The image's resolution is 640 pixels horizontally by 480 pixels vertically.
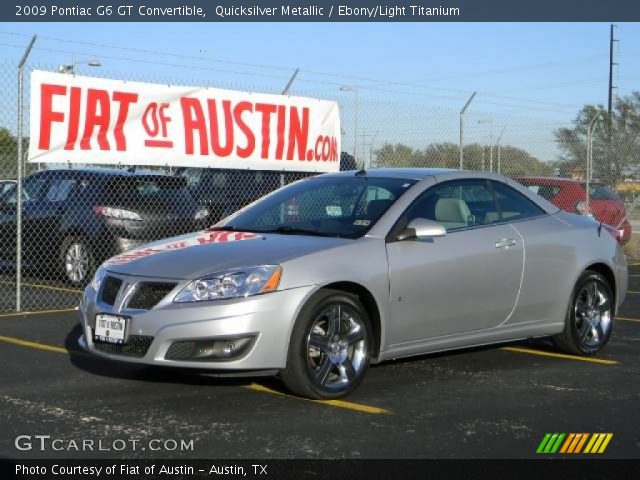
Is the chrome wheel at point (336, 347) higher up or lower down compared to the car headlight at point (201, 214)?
lower down

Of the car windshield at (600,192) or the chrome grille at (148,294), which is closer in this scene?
the chrome grille at (148,294)

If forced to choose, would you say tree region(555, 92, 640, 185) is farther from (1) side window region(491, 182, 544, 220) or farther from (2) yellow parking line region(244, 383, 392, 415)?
(2) yellow parking line region(244, 383, 392, 415)

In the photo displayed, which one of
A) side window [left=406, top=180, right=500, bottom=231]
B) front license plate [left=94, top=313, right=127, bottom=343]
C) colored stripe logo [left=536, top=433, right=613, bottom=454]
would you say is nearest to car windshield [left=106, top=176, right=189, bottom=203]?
side window [left=406, top=180, right=500, bottom=231]

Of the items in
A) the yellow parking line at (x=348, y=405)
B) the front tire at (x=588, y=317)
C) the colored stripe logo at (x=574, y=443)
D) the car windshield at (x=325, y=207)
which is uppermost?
the car windshield at (x=325, y=207)

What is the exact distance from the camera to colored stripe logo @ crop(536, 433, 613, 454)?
5.20 m

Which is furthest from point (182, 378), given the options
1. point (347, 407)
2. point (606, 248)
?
point (606, 248)

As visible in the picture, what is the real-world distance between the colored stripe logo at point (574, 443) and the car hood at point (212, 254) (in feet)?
6.01

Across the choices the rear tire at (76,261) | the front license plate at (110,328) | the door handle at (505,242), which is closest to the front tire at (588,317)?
the door handle at (505,242)

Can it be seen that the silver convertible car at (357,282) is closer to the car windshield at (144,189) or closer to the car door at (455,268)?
the car door at (455,268)

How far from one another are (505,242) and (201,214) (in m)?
6.19

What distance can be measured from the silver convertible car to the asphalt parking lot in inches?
10.4

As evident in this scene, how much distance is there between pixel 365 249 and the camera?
6.47 metres

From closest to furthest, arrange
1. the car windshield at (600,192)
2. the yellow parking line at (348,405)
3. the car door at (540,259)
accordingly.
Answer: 1. the yellow parking line at (348,405)
2. the car door at (540,259)
3. the car windshield at (600,192)

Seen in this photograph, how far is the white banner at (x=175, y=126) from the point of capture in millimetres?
10359
